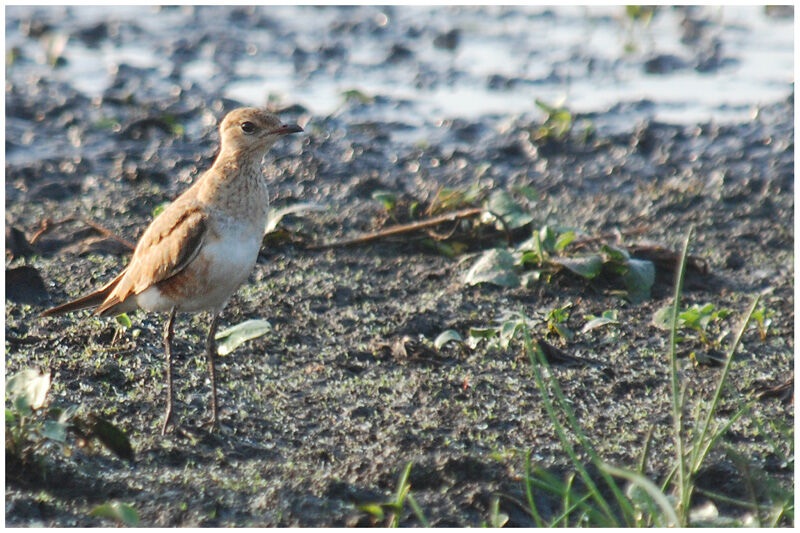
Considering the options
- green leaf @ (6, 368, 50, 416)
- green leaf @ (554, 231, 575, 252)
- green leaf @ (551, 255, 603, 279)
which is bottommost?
green leaf @ (551, 255, 603, 279)

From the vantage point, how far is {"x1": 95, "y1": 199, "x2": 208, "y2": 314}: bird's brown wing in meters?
4.39

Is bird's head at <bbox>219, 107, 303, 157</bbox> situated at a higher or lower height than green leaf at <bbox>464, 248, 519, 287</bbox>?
higher

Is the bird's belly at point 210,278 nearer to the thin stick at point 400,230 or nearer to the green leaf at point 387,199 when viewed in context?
the thin stick at point 400,230

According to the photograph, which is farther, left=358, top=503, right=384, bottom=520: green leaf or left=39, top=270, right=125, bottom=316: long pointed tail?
left=39, top=270, right=125, bottom=316: long pointed tail

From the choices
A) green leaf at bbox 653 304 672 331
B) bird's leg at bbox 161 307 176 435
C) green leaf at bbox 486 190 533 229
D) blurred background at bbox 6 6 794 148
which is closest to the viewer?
bird's leg at bbox 161 307 176 435

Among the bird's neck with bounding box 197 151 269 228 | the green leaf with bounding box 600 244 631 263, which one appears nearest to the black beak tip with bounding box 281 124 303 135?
the bird's neck with bounding box 197 151 269 228

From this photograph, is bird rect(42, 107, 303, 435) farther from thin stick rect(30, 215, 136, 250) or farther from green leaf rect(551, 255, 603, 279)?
green leaf rect(551, 255, 603, 279)

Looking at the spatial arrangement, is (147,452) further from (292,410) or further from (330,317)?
(330,317)

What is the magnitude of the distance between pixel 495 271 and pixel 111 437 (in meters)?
2.32

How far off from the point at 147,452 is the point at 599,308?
241cm

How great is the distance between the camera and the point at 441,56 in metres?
9.79

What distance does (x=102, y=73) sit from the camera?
368 inches

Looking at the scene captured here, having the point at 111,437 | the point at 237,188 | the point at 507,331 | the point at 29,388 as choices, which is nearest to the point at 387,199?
the point at 507,331

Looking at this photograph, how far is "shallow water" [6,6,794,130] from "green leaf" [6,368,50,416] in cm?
498
